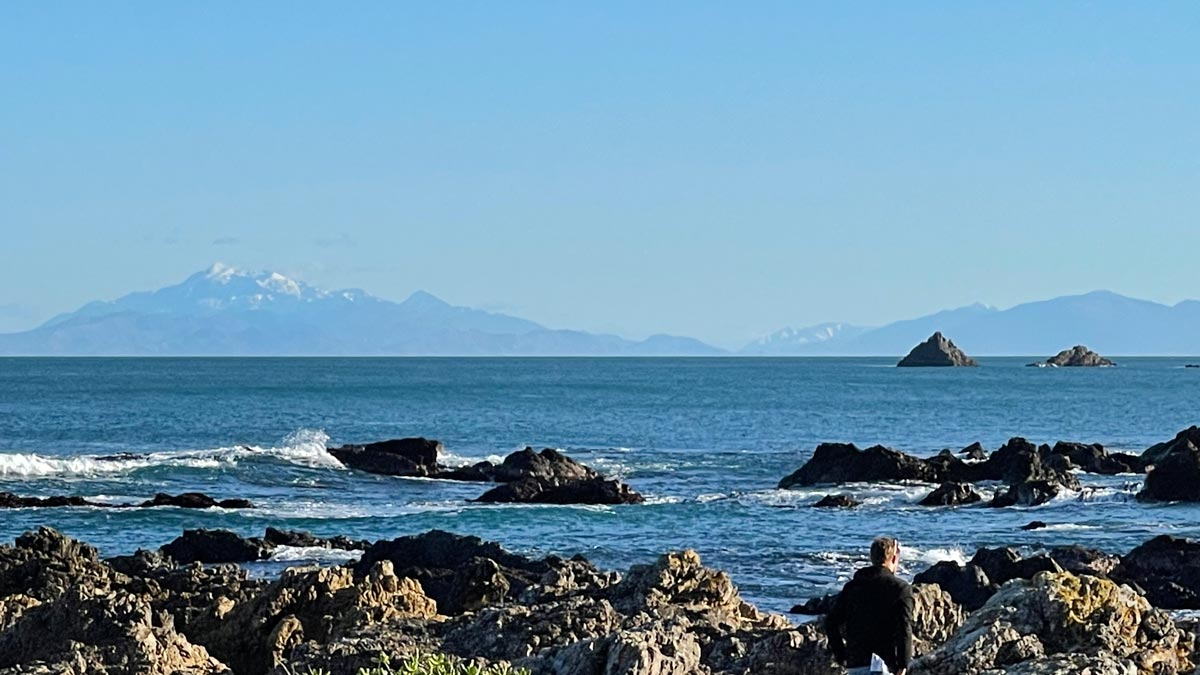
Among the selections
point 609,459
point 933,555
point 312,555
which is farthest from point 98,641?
point 609,459

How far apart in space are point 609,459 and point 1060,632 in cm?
5996

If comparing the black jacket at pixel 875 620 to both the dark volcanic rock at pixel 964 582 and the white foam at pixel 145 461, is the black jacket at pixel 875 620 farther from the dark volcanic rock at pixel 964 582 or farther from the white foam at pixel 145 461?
the white foam at pixel 145 461

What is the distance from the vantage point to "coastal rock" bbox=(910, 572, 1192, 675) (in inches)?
474

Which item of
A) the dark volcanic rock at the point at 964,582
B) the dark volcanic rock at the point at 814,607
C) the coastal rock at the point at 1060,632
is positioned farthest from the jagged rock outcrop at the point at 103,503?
the coastal rock at the point at 1060,632

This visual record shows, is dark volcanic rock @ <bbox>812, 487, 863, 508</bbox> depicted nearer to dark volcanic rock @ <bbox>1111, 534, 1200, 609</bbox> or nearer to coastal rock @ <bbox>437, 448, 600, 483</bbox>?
coastal rock @ <bbox>437, 448, 600, 483</bbox>

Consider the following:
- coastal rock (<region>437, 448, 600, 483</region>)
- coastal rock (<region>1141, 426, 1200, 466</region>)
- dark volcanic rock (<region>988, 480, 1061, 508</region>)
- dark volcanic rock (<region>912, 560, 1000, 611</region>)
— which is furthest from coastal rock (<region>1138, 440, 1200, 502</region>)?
dark volcanic rock (<region>912, 560, 1000, 611</region>)

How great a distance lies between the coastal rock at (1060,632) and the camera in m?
12.0

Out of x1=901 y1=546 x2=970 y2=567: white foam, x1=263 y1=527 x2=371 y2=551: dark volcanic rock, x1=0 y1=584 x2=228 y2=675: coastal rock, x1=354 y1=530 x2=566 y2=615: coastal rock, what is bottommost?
x1=901 y1=546 x2=970 y2=567: white foam

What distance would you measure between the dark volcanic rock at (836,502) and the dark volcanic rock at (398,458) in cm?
1723

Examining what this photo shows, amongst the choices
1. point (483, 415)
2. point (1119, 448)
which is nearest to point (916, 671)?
point (1119, 448)

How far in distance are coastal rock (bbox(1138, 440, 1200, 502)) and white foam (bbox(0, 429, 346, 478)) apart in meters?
28.3

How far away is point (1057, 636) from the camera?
12477mm

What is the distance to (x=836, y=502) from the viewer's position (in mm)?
49594

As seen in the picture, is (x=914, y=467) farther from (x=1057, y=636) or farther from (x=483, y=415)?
(x=483, y=415)
